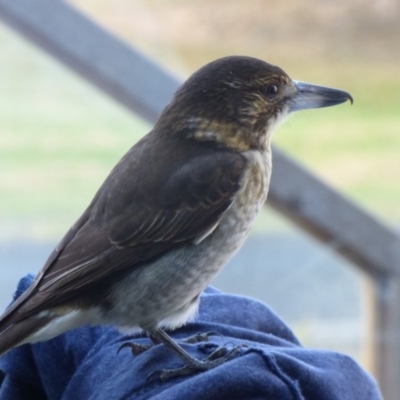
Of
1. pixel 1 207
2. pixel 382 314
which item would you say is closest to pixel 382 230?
pixel 382 314

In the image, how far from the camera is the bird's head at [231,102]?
168cm

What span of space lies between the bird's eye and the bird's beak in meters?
0.03

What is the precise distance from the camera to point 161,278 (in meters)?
1.55

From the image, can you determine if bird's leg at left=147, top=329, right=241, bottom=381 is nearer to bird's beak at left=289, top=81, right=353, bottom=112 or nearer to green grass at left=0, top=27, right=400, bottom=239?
bird's beak at left=289, top=81, right=353, bottom=112

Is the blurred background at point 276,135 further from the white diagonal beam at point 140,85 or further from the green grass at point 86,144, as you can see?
the white diagonal beam at point 140,85

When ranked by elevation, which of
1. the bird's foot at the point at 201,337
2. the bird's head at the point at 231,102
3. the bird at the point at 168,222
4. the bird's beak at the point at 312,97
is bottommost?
the bird's foot at the point at 201,337

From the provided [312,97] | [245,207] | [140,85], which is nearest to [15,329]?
[245,207]

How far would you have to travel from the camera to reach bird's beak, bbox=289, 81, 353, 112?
68.7 inches

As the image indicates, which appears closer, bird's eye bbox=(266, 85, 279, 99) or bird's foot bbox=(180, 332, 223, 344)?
bird's foot bbox=(180, 332, 223, 344)

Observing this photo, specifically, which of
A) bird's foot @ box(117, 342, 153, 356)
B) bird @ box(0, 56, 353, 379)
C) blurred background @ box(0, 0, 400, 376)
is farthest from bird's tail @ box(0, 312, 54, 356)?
blurred background @ box(0, 0, 400, 376)

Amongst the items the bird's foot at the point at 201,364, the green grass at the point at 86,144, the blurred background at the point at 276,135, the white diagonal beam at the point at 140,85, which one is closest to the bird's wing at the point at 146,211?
the bird's foot at the point at 201,364

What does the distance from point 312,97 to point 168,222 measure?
0.38 m

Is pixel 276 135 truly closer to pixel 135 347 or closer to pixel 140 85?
pixel 140 85

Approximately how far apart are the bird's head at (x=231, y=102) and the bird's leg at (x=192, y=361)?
0.40 metres
